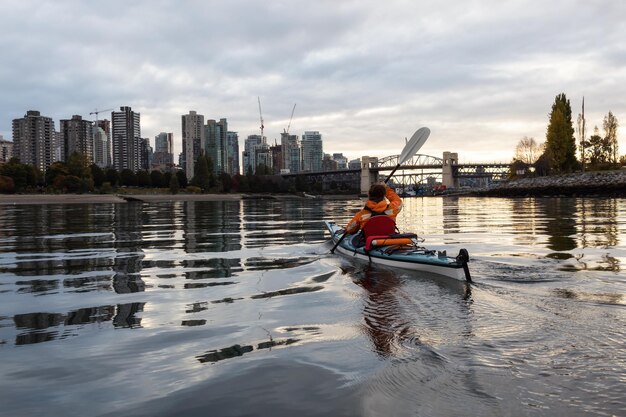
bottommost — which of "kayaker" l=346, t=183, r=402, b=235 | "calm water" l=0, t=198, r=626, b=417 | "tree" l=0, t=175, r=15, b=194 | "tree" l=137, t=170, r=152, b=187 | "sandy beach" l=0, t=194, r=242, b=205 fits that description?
"calm water" l=0, t=198, r=626, b=417

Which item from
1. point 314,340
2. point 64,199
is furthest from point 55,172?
point 314,340

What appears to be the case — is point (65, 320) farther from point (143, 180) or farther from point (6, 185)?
point (143, 180)

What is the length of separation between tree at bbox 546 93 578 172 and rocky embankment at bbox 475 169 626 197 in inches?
153

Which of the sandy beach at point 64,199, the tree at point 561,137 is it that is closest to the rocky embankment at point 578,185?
the tree at point 561,137

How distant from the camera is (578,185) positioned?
71.2m

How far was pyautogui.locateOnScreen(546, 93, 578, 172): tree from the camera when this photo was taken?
83.6m

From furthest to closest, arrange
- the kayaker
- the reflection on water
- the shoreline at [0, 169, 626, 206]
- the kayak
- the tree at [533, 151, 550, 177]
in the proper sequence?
the tree at [533, 151, 550, 177]
the shoreline at [0, 169, 626, 206]
the kayaker
the kayak
the reflection on water

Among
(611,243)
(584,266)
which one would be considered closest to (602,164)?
(611,243)

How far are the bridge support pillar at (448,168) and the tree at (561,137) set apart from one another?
65714mm

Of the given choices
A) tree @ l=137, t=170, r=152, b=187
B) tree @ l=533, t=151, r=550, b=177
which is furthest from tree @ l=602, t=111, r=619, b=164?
tree @ l=137, t=170, r=152, b=187

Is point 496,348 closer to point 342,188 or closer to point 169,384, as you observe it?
point 169,384

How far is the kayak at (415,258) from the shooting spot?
948 cm

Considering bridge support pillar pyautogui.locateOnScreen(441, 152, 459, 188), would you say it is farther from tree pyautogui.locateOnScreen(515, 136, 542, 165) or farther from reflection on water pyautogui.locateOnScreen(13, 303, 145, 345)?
reflection on water pyautogui.locateOnScreen(13, 303, 145, 345)

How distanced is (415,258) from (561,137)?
3290 inches
